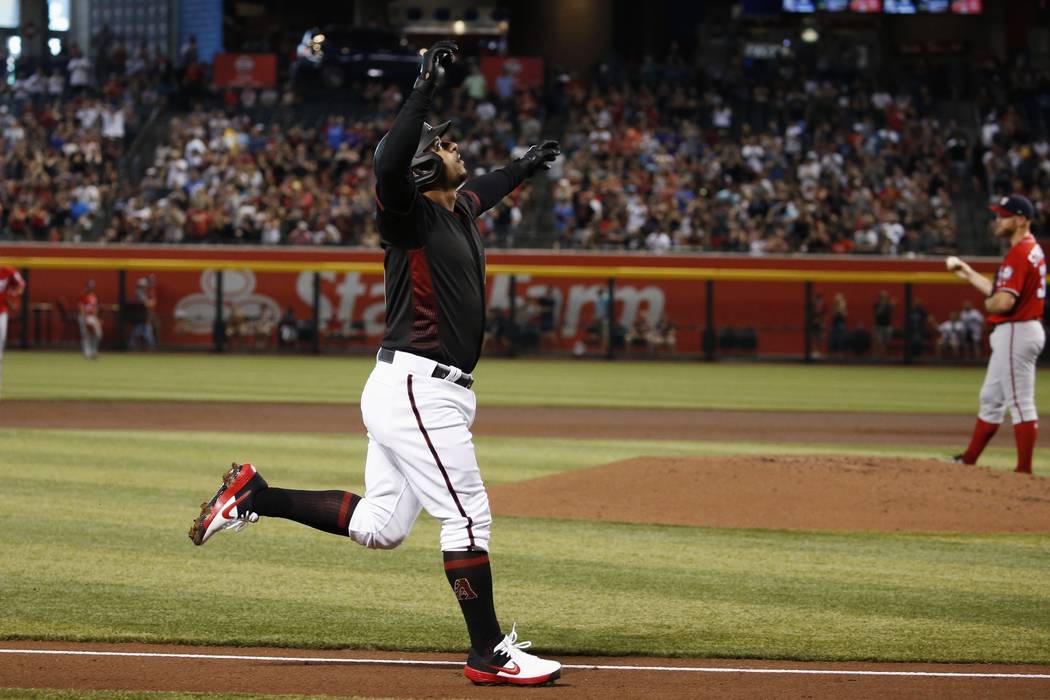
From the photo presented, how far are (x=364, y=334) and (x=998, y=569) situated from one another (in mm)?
22522

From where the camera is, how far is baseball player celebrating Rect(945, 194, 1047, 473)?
10188 mm

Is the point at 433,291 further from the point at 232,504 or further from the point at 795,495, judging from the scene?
the point at 795,495

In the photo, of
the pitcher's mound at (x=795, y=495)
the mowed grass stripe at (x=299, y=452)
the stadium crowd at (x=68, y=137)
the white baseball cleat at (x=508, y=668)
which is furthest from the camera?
the stadium crowd at (x=68, y=137)

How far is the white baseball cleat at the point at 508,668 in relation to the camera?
496 centimetres

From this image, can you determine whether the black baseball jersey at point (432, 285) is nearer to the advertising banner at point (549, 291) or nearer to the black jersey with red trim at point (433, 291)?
the black jersey with red trim at point (433, 291)

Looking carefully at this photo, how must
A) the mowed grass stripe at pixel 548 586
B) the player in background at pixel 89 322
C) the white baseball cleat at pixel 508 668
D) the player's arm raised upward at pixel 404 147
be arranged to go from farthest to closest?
the player in background at pixel 89 322 < the mowed grass stripe at pixel 548 586 < the white baseball cleat at pixel 508 668 < the player's arm raised upward at pixel 404 147

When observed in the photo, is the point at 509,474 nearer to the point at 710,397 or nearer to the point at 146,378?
the point at 710,397

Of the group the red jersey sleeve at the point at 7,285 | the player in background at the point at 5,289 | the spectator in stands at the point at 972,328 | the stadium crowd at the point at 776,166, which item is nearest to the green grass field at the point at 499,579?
the player in background at the point at 5,289

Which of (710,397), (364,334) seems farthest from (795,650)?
(364,334)

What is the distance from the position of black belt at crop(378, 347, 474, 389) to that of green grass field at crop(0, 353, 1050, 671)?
121cm

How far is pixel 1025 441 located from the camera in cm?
1067

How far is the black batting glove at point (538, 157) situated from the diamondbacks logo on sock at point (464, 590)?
1971 mm

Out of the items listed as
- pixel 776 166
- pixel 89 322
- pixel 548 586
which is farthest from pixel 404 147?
pixel 776 166

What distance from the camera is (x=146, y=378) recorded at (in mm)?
22406
